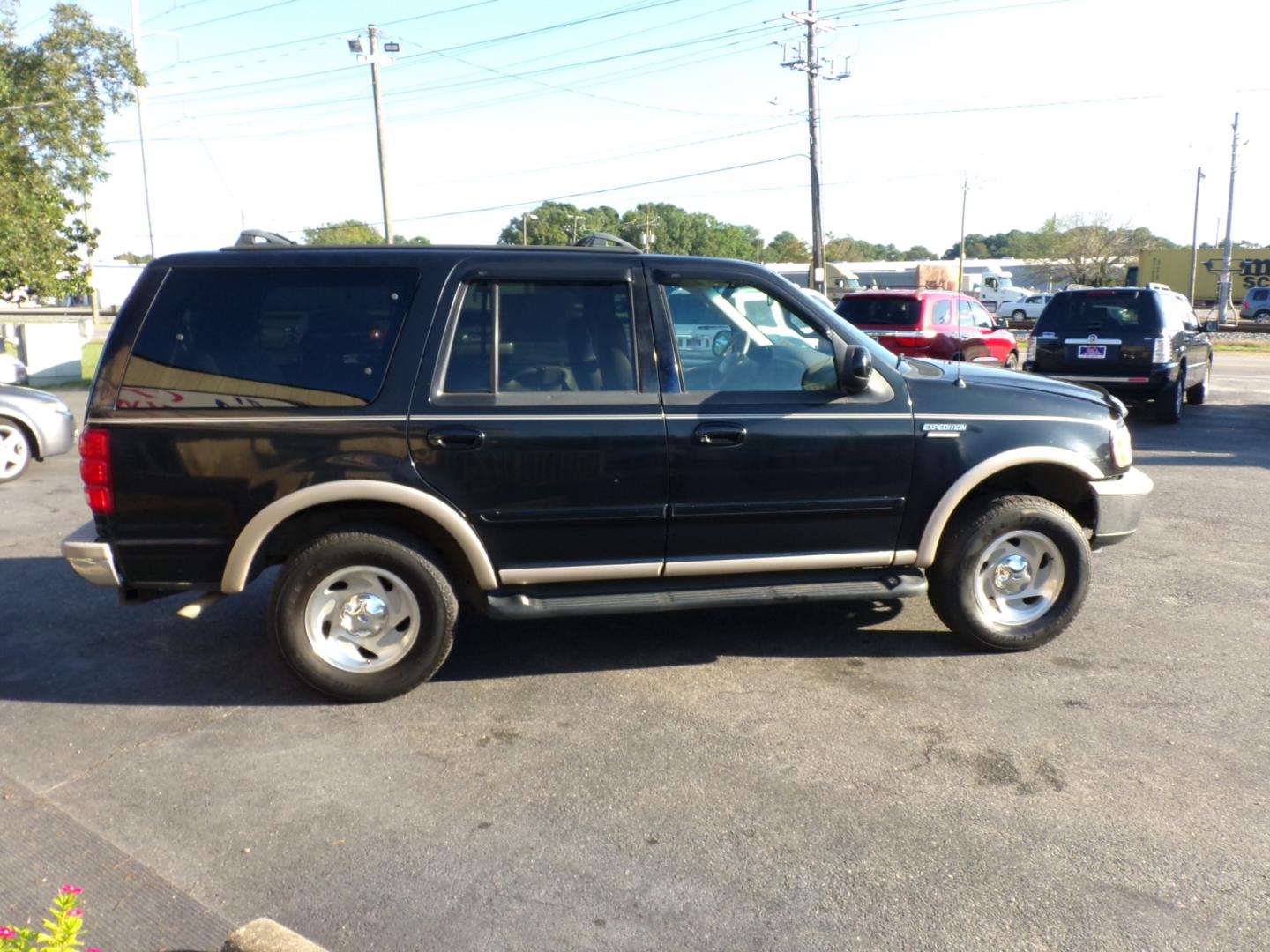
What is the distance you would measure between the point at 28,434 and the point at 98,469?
6789mm

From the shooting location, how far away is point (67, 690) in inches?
188

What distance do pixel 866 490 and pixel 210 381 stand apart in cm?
293

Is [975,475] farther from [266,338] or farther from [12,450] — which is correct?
[12,450]

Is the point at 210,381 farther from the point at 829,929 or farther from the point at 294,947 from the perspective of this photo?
the point at 829,929

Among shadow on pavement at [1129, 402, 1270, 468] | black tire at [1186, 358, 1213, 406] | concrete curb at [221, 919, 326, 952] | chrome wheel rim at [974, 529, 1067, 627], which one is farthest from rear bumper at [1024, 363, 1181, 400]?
concrete curb at [221, 919, 326, 952]

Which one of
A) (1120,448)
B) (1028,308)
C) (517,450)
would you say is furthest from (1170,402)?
(1028,308)

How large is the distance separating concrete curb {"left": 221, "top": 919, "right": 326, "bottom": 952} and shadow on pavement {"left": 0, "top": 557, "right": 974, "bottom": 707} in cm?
189

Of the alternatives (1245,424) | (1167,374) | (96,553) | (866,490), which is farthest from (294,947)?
(1245,424)

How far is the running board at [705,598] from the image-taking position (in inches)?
181

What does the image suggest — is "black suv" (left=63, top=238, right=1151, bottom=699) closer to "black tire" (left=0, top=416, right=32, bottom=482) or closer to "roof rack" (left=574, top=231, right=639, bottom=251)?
"roof rack" (left=574, top=231, right=639, bottom=251)

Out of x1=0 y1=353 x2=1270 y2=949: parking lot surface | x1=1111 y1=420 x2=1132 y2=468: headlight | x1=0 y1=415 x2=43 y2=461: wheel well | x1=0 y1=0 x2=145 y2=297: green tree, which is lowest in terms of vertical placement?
x1=0 y1=353 x2=1270 y2=949: parking lot surface

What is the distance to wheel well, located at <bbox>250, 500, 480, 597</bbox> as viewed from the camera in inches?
179

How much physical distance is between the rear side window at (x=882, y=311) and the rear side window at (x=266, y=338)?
11.3 m

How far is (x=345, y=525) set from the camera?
4.57 m
